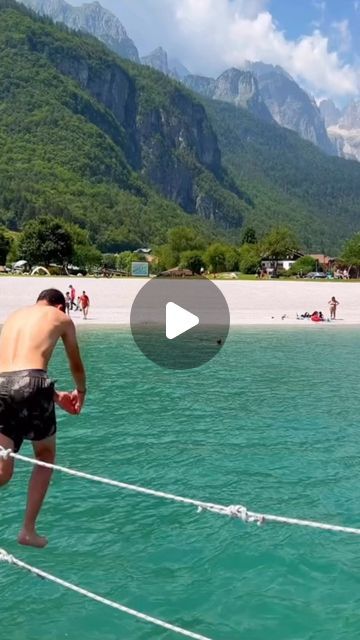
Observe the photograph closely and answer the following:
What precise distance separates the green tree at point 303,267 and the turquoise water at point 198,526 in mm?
121168

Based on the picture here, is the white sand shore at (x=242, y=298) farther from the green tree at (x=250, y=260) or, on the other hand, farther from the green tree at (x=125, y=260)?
the green tree at (x=125, y=260)

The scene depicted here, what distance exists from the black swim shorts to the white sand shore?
40.1 m

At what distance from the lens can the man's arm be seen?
6.51 m

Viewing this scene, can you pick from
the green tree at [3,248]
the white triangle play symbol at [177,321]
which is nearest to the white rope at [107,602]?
the white triangle play symbol at [177,321]

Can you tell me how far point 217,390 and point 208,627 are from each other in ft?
48.1

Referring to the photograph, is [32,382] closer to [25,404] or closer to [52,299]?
[25,404]

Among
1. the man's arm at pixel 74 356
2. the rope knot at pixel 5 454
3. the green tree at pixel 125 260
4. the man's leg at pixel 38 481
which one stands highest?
the green tree at pixel 125 260

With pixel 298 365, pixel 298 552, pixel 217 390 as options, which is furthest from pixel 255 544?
pixel 298 365

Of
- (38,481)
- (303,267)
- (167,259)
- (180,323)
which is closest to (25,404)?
(38,481)

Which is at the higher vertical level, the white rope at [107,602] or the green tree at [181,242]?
the green tree at [181,242]

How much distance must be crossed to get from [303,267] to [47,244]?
59785mm

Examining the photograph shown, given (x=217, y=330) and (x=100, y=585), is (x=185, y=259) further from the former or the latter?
(x=100, y=585)

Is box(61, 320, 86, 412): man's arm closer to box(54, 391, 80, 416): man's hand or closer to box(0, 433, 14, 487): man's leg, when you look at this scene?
box(54, 391, 80, 416): man's hand

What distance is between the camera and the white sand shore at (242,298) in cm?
5044
